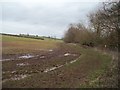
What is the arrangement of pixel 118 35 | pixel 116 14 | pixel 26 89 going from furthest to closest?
pixel 118 35 < pixel 116 14 < pixel 26 89

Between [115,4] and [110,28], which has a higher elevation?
[115,4]

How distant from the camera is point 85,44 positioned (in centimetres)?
8619

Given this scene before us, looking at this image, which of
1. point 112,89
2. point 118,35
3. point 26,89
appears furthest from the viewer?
point 118,35

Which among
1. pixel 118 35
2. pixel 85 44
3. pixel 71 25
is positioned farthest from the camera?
pixel 71 25

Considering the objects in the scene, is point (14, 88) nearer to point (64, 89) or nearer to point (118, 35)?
point (64, 89)

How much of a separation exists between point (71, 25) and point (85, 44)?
39.4 m

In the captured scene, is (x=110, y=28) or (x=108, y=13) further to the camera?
(x=110, y=28)

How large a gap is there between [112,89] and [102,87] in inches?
28.4

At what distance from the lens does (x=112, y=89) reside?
11.0m

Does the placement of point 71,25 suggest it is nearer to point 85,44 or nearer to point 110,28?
point 85,44

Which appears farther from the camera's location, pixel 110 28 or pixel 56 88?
pixel 110 28

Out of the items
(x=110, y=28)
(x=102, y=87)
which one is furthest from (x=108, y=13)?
(x=102, y=87)

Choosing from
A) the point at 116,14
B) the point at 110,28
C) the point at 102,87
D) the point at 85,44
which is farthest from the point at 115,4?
the point at 85,44

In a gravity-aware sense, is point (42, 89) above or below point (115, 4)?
below
